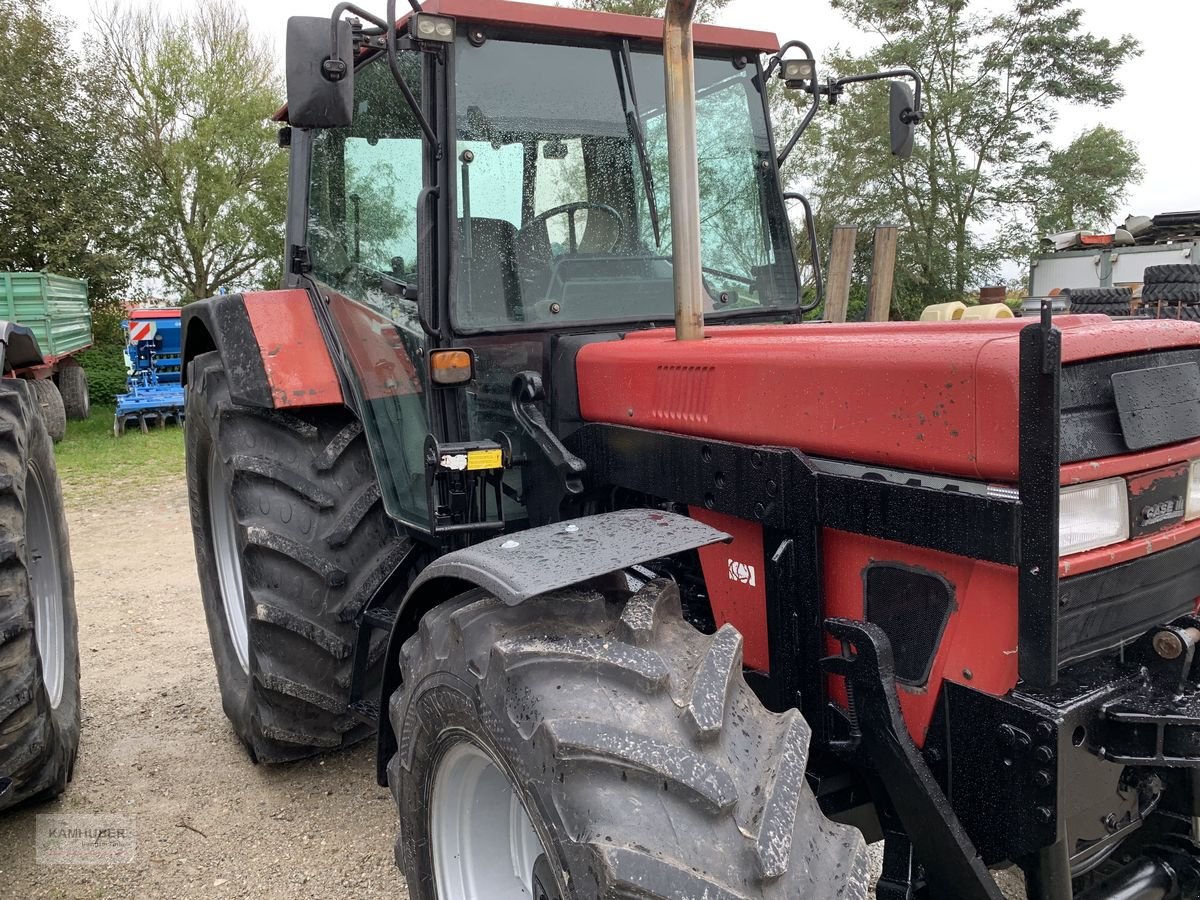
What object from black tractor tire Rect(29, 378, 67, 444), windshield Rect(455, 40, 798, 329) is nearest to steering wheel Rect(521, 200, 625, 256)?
windshield Rect(455, 40, 798, 329)

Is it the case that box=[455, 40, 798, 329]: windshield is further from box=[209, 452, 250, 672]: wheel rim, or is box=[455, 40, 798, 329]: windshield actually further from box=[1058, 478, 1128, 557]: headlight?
box=[209, 452, 250, 672]: wheel rim

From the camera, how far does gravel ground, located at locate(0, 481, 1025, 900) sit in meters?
2.88

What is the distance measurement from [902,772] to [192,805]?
2.52m

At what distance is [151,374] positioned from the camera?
44.9 ft

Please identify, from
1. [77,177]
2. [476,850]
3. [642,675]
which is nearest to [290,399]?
[476,850]

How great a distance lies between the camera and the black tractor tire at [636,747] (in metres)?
1.47

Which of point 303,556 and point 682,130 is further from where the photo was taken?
point 303,556

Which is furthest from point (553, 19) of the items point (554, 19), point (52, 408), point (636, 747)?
point (52, 408)

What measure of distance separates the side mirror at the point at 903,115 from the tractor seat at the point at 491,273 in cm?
140

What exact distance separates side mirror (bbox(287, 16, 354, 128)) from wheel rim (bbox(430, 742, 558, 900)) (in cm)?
148

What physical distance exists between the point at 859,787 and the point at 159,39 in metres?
22.4

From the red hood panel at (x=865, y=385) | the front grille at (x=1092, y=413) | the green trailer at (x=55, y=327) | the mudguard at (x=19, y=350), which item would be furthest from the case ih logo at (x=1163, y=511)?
the green trailer at (x=55, y=327)

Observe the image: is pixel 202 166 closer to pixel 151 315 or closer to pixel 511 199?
pixel 151 315

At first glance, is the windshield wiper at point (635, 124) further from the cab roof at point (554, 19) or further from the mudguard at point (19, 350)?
the mudguard at point (19, 350)
